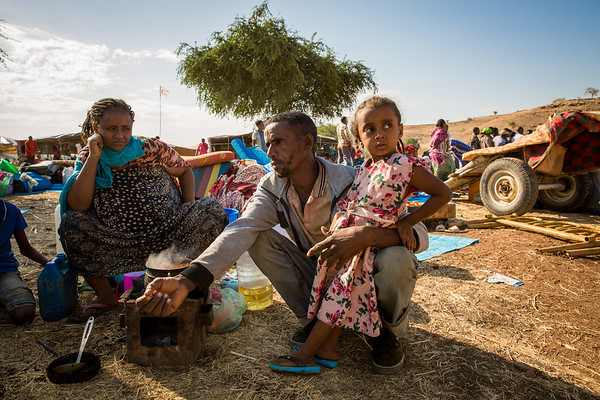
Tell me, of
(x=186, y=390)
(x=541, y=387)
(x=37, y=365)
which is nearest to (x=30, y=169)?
(x=37, y=365)

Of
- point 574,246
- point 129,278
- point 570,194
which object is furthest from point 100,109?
point 570,194

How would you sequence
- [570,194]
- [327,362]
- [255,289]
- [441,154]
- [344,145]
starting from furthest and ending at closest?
[344,145] → [441,154] → [570,194] → [255,289] → [327,362]

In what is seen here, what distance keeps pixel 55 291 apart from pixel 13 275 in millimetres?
487

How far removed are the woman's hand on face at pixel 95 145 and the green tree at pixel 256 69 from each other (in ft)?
57.4

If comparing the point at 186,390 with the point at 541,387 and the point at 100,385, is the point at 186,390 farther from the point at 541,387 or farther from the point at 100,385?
the point at 541,387

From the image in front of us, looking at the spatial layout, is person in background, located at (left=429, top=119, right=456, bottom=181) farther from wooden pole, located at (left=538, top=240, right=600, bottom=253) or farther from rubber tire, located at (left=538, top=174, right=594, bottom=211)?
wooden pole, located at (left=538, top=240, right=600, bottom=253)

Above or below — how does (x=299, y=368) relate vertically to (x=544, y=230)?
below

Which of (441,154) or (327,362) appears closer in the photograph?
(327,362)

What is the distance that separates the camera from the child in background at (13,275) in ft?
7.37

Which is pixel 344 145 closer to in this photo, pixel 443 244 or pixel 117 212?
pixel 443 244

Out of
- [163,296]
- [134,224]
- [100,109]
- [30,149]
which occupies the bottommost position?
[163,296]

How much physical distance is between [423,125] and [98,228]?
6519cm

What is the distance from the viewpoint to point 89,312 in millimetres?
2344

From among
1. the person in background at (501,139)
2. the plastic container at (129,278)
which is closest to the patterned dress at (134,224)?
the plastic container at (129,278)
